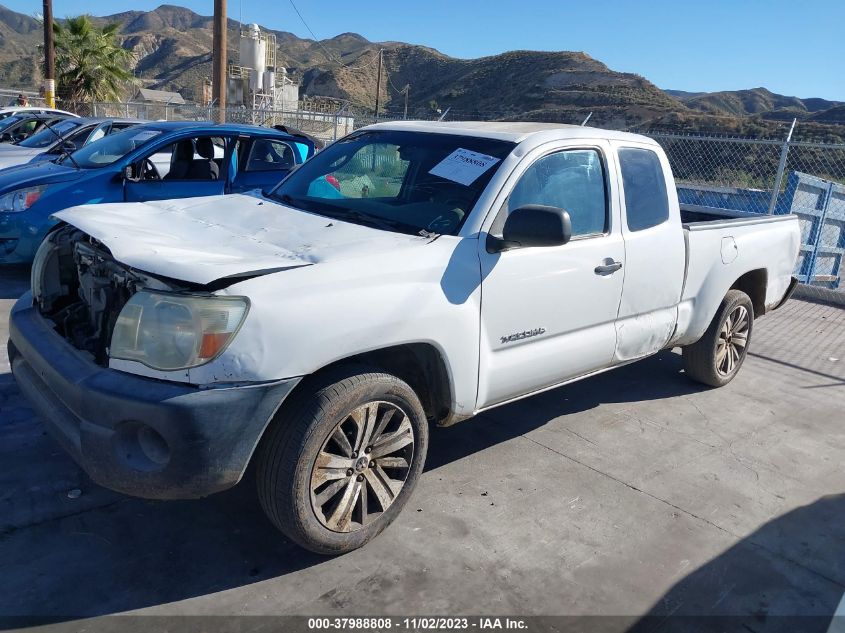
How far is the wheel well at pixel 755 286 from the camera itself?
5938 millimetres

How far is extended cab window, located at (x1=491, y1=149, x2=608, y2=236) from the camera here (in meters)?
3.88

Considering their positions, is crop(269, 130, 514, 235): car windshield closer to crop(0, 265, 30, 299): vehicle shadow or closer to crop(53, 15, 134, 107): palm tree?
crop(0, 265, 30, 299): vehicle shadow

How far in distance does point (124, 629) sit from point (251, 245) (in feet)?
5.36

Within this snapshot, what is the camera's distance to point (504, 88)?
58.8 meters

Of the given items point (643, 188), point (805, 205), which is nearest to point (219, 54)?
point (805, 205)

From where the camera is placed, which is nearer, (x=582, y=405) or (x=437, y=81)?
(x=582, y=405)

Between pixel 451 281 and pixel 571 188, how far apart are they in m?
1.19

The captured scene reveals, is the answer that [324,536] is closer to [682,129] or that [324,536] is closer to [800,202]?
[800,202]

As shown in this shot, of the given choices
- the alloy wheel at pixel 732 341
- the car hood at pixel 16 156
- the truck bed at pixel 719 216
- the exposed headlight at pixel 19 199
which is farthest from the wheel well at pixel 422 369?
the car hood at pixel 16 156

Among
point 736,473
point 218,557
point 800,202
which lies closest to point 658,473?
point 736,473

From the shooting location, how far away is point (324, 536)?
3.13 m

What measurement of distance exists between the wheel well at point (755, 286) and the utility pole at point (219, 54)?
1398 centimetres

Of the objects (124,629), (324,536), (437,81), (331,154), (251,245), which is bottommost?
(124,629)

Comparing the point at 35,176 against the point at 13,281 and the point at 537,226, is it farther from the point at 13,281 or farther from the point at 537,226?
the point at 537,226
